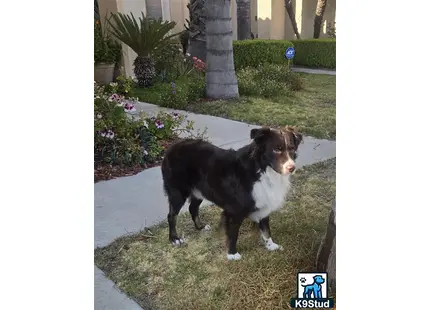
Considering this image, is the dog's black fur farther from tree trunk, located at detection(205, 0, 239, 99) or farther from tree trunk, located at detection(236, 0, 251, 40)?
tree trunk, located at detection(236, 0, 251, 40)

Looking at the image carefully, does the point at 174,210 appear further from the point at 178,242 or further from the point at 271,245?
the point at 271,245

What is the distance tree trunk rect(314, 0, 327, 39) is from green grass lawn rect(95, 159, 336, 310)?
396mm

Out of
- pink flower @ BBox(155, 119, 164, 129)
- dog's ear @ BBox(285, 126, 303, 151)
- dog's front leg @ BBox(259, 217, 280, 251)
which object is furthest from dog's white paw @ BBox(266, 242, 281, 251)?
pink flower @ BBox(155, 119, 164, 129)

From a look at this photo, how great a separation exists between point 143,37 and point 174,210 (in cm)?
60

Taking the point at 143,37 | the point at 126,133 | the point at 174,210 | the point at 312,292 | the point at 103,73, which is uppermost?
the point at 143,37

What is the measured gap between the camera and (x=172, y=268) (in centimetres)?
139

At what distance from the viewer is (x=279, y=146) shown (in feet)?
4.13

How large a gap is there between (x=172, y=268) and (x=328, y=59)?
769 mm

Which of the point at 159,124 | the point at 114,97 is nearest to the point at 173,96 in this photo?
the point at 159,124

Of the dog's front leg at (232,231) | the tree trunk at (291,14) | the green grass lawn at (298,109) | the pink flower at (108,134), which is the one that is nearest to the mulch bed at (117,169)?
the pink flower at (108,134)

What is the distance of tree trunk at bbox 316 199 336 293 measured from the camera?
1.27 meters
